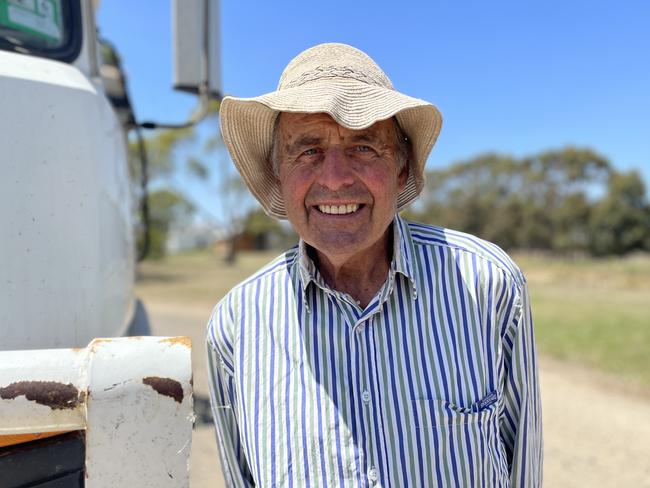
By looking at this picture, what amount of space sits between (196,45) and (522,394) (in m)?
1.75

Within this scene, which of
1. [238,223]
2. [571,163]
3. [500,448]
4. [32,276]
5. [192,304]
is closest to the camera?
[32,276]

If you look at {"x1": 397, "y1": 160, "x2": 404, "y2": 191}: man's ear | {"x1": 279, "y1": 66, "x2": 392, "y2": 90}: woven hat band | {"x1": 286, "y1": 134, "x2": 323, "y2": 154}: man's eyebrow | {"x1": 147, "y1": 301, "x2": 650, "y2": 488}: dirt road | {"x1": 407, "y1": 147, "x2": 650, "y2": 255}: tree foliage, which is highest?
{"x1": 279, "y1": 66, "x2": 392, "y2": 90}: woven hat band

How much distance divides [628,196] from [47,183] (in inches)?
1808

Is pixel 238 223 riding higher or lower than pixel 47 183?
lower

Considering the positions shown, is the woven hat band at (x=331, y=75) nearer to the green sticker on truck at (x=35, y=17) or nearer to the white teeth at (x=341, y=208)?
the white teeth at (x=341, y=208)

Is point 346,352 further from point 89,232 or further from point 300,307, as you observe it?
point 89,232

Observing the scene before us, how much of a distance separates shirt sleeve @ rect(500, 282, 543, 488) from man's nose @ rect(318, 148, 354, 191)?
1.89 ft

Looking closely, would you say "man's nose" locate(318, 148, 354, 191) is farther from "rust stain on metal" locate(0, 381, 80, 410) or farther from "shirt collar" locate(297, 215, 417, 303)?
"rust stain on metal" locate(0, 381, 80, 410)

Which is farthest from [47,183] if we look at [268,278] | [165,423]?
[165,423]

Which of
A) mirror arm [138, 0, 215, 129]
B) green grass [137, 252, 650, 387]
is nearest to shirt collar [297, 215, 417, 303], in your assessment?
mirror arm [138, 0, 215, 129]

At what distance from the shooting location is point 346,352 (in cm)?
148

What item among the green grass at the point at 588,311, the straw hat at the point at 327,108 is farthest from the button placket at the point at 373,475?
the green grass at the point at 588,311

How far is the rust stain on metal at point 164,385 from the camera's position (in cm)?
109

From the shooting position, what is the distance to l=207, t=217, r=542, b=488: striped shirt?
141 cm
